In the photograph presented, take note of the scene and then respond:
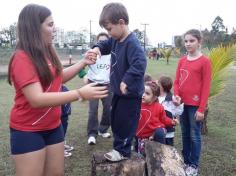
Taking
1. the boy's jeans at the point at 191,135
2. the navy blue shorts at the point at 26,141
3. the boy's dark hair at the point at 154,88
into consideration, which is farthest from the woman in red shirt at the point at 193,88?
the navy blue shorts at the point at 26,141

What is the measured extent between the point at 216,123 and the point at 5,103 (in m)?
5.64

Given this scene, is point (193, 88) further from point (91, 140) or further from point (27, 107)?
point (91, 140)

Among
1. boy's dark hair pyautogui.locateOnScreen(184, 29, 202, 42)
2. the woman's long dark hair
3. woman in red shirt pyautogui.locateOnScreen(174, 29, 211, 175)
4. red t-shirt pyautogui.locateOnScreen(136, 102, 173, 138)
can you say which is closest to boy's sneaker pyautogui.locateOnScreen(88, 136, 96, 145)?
red t-shirt pyautogui.locateOnScreen(136, 102, 173, 138)

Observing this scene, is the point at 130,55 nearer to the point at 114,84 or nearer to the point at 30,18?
the point at 114,84

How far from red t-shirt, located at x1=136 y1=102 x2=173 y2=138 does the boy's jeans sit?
28cm

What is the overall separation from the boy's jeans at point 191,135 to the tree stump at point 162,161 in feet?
1.41

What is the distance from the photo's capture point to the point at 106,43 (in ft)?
11.8

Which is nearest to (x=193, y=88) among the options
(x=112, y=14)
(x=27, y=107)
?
(x=112, y=14)

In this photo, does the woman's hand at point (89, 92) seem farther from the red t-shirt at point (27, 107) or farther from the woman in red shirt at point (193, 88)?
the woman in red shirt at point (193, 88)

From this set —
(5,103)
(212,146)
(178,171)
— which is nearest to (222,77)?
(212,146)

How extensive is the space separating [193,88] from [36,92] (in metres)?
2.22

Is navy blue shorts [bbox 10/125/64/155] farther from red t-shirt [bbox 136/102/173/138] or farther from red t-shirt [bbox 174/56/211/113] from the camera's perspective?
red t-shirt [bbox 174/56/211/113]

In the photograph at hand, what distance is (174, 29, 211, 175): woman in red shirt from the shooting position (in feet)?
13.7

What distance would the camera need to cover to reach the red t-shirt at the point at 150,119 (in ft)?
14.4
